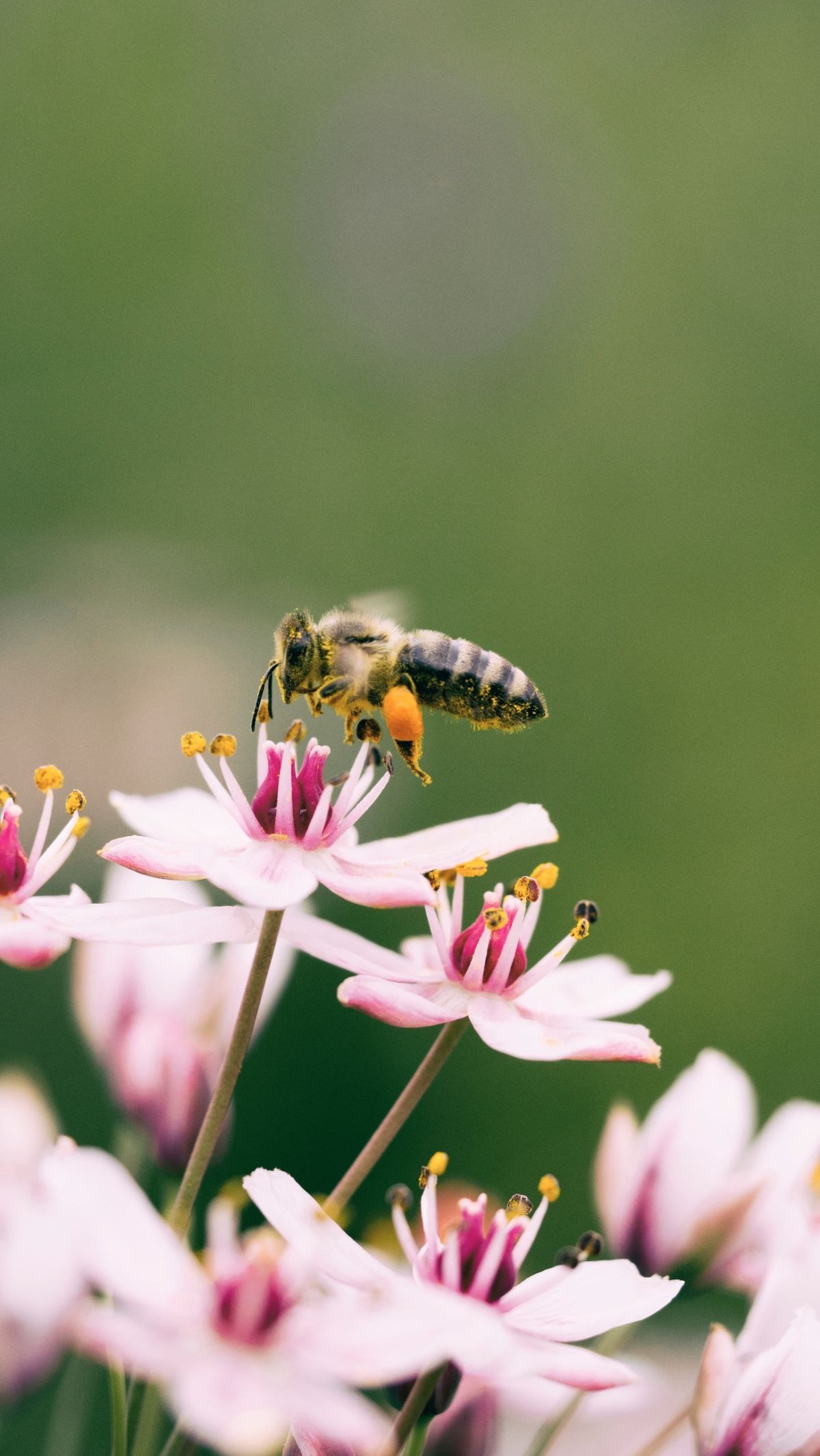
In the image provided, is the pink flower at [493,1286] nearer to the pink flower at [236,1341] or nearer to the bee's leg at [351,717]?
the pink flower at [236,1341]

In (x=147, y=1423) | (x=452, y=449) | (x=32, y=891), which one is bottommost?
(x=147, y=1423)

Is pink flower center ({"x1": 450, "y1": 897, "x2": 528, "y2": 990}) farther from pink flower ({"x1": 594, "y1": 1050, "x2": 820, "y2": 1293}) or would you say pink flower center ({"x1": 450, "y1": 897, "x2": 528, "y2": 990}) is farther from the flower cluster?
pink flower ({"x1": 594, "y1": 1050, "x2": 820, "y2": 1293})

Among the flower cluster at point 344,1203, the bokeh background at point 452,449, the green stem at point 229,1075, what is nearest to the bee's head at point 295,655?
the flower cluster at point 344,1203

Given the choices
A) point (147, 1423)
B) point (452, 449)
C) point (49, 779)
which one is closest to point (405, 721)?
point (49, 779)

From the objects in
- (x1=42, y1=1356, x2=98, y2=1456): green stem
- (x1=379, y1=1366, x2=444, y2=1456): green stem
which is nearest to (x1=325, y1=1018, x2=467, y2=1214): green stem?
(x1=379, y1=1366, x2=444, y2=1456): green stem

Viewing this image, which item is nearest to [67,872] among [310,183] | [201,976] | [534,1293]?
[201,976]

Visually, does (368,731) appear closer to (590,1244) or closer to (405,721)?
(405,721)
